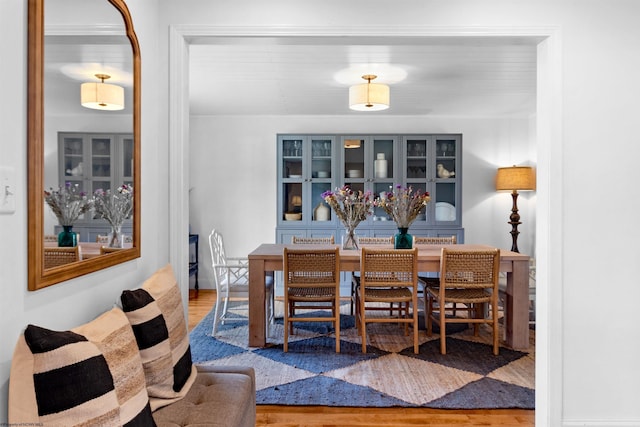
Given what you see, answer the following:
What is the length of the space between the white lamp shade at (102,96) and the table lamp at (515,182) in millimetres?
4874

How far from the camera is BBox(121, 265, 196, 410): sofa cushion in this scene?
1.50m

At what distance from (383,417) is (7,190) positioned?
213cm

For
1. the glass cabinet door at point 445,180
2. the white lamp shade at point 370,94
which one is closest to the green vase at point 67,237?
the white lamp shade at point 370,94

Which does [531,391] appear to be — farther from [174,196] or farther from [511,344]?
[174,196]

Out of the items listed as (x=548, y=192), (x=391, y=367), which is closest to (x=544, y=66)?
(x=548, y=192)

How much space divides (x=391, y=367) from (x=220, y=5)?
2.59 metres

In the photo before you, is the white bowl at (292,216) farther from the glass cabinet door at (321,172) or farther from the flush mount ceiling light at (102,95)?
the flush mount ceiling light at (102,95)

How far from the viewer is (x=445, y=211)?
18.4ft

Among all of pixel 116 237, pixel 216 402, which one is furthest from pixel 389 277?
pixel 116 237

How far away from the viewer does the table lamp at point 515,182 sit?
533cm

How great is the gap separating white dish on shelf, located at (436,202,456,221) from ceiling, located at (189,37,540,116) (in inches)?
47.8

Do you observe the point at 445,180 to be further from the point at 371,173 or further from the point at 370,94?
the point at 370,94

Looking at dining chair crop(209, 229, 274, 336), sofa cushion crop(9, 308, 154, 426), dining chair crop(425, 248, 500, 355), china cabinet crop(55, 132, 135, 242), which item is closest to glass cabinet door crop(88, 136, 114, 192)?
china cabinet crop(55, 132, 135, 242)

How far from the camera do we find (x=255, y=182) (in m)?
5.89
